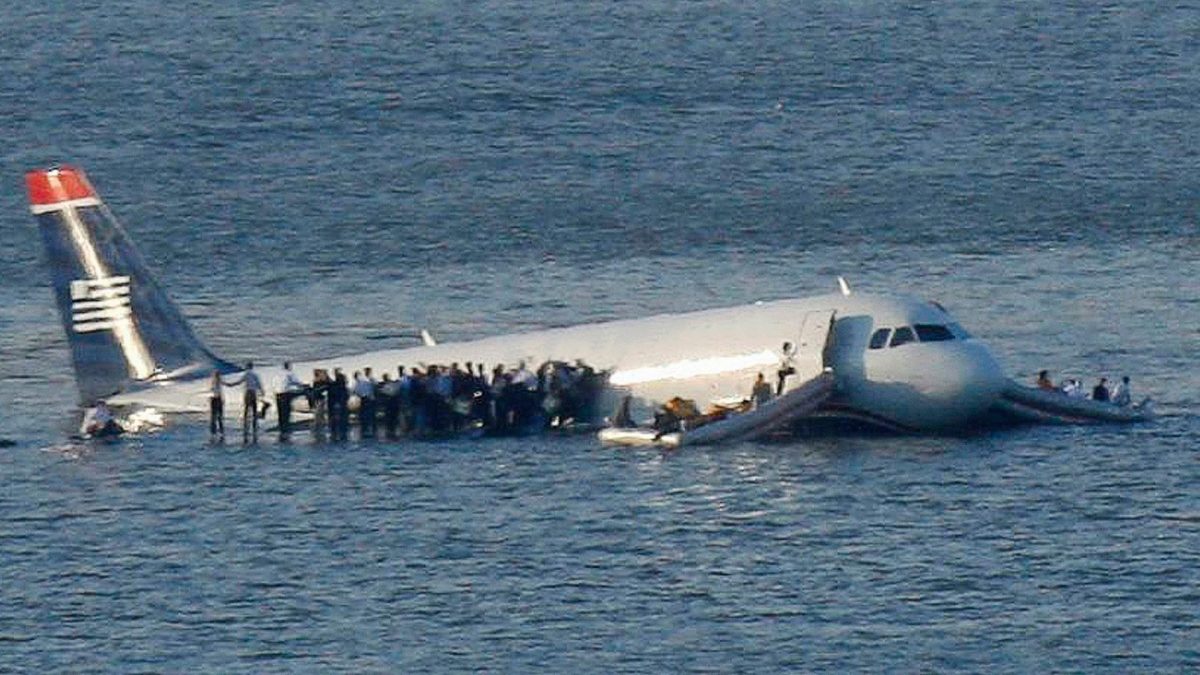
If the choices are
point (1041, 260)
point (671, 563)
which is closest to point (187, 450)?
point (671, 563)

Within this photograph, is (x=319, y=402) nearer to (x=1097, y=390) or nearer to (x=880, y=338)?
(x=880, y=338)

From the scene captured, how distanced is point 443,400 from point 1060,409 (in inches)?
743

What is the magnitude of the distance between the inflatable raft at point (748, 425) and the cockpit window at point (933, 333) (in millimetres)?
2950

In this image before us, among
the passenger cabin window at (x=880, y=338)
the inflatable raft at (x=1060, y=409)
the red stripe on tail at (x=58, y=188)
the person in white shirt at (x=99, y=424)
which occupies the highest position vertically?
the red stripe on tail at (x=58, y=188)

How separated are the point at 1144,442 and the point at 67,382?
38117 mm

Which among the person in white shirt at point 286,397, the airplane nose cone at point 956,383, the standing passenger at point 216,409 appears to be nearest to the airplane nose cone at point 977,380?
the airplane nose cone at point 956,383

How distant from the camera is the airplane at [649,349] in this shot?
9306 centimetres

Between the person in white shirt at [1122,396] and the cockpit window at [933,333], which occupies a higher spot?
the cockpit window at [933,333]

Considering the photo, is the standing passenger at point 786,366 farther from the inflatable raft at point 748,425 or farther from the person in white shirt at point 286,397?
the person in white shirt at point 286,397

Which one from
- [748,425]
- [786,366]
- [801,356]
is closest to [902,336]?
[801,356]

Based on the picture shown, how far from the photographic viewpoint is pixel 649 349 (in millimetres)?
Result: 96062

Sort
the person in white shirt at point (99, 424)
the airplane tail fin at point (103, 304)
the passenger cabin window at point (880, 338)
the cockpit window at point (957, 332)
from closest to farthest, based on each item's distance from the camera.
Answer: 1. the passenger cabin window at point (880, 338)
2. the cockpit window at point (957, 332)
3. the person in white shirt at point (99, 424)
4. the airplane tail fin at point (103, 304)

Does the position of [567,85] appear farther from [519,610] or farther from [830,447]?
[519,610]

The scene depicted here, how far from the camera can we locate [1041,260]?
128 metres
